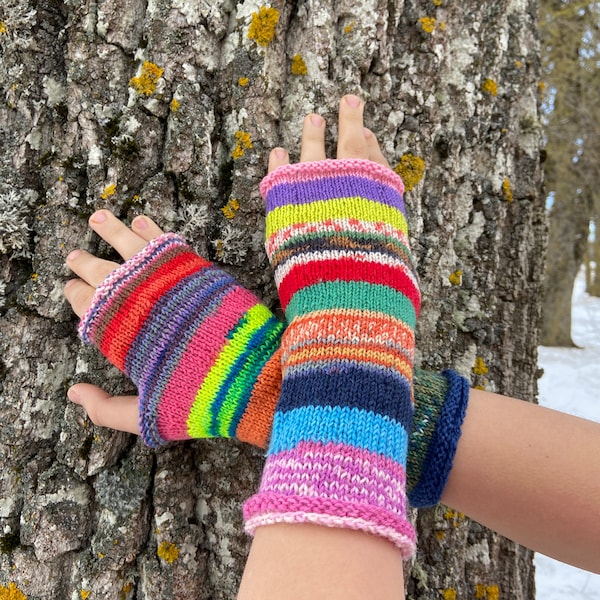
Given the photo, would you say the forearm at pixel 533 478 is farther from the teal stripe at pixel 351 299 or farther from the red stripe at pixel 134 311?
the red stripe at pixel 134 311

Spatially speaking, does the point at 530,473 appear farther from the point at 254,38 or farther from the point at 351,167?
the point at 254,38

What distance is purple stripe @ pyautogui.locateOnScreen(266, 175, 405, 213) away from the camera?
1065 millimetres

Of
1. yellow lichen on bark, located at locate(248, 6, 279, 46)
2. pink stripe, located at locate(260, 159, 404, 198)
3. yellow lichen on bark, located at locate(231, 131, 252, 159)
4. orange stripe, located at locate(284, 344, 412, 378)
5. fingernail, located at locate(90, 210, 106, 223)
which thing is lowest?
orange stripe, located at locate(284, 344, 412, 378)

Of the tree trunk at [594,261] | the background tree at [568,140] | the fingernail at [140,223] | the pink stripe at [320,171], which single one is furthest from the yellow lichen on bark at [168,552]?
the tree trunk at [594,261]

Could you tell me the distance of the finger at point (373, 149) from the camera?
3.75ft

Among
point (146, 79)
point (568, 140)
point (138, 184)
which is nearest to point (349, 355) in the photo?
point (138, 184)

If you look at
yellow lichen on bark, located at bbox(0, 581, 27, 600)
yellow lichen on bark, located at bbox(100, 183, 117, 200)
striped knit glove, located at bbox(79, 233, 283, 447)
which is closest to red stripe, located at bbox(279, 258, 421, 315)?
striped knit glove, located at bbox(79, 233, 283, 447)

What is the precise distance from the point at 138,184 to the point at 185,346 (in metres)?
0.38

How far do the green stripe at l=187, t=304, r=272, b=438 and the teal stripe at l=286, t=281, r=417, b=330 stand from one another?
0.37ft

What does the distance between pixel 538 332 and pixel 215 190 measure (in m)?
1.04

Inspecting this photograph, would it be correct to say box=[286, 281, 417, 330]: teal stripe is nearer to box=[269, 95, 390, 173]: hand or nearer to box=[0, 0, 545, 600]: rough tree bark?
box=[0, 0, 545, 600]: rough tree bark

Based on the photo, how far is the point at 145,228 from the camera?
1.07 meters

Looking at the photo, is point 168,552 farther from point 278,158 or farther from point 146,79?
point 146,79

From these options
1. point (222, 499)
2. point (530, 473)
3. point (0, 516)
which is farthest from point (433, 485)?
point (0, 516)
